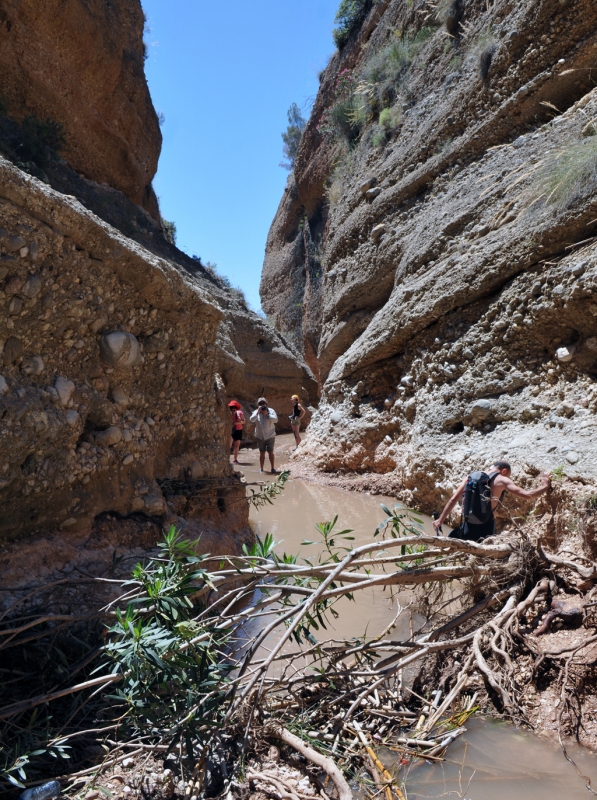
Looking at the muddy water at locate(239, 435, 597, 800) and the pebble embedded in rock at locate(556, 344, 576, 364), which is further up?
the pebble embedded in rock at locate(556, 344, 576, 364)

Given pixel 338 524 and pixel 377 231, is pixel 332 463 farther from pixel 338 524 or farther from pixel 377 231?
pixel 377 231

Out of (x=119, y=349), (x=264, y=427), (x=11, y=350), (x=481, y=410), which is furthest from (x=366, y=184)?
(x=11, y=350)

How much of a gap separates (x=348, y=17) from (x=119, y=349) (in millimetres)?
15636

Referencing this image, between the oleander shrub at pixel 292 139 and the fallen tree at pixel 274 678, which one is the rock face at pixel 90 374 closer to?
the fallen tree at pixel 274 678

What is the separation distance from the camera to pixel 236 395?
46.5ft

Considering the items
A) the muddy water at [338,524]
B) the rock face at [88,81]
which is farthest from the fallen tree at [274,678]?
the rock face at [88,81]

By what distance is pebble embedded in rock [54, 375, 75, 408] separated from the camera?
3035 millimetres

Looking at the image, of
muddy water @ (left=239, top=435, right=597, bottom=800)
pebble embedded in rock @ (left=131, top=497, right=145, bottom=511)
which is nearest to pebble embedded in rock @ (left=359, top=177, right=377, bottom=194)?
pebble embedded in rock @ (left=131, top=497, right=145, bottom=511)

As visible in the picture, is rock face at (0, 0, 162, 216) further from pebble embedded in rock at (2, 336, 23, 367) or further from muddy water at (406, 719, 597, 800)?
muddy water at (406, 719, 597, 800)

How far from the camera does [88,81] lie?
9500mm

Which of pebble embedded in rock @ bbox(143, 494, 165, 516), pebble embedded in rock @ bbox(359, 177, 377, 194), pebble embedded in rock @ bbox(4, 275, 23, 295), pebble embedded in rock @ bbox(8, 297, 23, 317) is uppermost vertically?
pebble embedded in rock @ bbox(359, 177, 377, 194)

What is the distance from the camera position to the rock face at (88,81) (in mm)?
8141

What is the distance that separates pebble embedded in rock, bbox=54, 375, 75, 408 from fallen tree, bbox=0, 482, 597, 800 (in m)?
→ 1.02

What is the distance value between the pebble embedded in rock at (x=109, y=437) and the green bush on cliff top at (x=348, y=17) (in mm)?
15259
